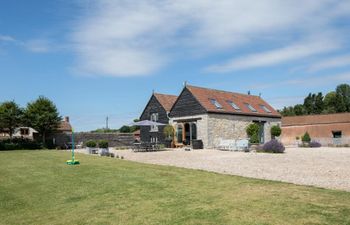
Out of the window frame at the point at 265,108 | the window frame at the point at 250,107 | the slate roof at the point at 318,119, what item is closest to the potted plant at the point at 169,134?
the window frame at the point at 250,107

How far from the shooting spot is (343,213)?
18.7 feet

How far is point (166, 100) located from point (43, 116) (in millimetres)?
13530

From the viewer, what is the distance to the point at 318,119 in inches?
1794

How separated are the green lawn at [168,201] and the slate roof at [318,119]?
38.4 meters

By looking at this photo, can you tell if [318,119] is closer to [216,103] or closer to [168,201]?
[216,103]

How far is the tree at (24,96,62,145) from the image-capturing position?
36125 mm

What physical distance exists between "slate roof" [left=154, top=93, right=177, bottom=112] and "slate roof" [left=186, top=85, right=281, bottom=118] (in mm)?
4312

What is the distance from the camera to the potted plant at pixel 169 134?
106 ft

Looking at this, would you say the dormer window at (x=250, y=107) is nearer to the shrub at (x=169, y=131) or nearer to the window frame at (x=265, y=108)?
the window frame at (x=265, y=108)

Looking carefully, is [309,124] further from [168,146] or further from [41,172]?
[41,172]

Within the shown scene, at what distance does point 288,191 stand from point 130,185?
416cm

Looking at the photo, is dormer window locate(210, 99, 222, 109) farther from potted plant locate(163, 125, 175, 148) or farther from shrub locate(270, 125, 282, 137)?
shrub locate(270, 125, 282, 137)

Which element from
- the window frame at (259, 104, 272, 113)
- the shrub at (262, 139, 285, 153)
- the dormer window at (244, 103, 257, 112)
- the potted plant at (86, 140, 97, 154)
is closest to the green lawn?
the shrub at (262, 139, 285, 153)

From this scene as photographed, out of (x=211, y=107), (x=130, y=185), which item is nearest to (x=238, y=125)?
(x=211, y=107)
